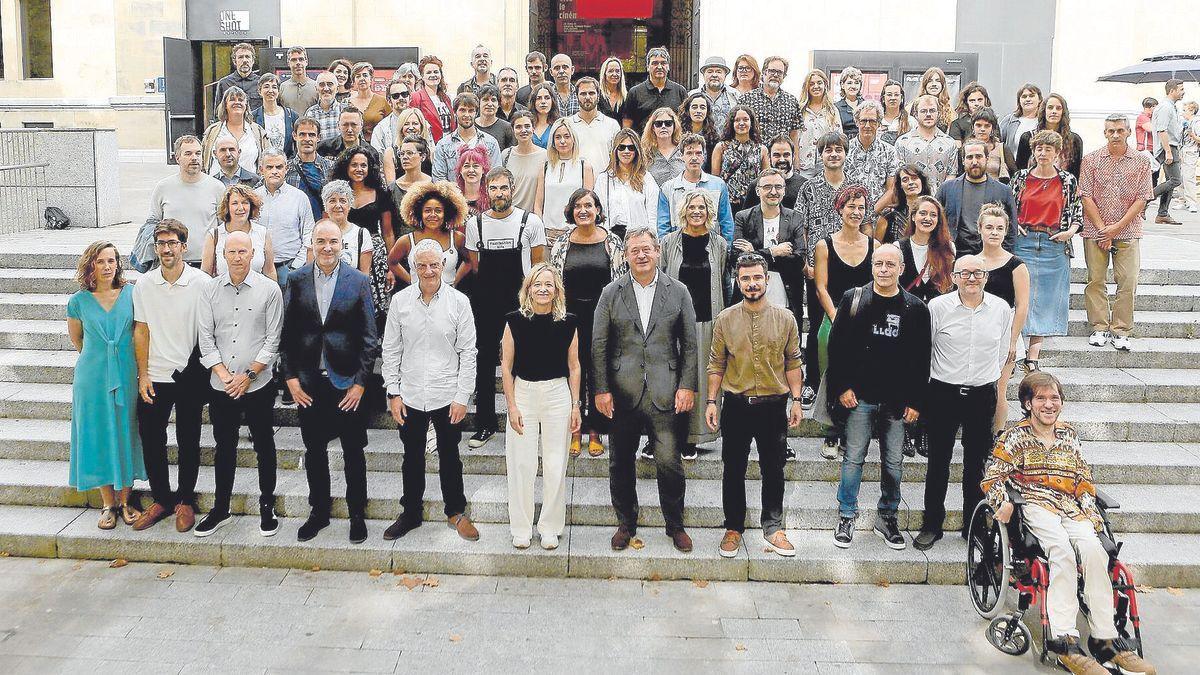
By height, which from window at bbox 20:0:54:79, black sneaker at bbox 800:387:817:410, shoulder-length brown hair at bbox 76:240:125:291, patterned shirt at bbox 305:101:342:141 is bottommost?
black sneaker at bbox 800:387:817:410

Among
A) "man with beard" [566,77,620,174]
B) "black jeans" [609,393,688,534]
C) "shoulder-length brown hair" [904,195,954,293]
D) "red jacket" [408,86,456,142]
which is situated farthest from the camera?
"red jacket" [408,86,456,142]

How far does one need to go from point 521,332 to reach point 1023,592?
3364 millimetres

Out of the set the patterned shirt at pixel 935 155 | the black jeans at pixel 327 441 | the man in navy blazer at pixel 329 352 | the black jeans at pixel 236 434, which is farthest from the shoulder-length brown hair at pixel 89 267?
the patterned shirt at pixel 935 155

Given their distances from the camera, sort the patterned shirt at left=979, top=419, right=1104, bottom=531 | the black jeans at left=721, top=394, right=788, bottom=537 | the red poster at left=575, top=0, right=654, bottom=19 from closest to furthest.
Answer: the patterned shirt at left=979, top=419, right=1104, bottom=531 → the black jeans at left=721, top=394, right=788, bottom=537 → the red poster at left=575, top=0, right=654, bottom=19

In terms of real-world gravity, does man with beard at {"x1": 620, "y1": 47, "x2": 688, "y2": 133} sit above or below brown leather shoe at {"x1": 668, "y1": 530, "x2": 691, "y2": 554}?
above

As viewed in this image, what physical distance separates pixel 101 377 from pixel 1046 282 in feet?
24.5

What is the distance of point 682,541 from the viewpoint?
670 cm

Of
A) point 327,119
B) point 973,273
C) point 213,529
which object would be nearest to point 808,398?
point 973,273

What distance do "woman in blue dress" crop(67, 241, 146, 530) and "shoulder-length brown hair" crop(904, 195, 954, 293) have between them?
578 cm

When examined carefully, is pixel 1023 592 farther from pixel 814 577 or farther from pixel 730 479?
pixel 730 479

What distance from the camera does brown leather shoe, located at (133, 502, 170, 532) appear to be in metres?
6.91

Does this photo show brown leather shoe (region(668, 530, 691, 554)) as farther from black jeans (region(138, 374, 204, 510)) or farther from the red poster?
the red poster

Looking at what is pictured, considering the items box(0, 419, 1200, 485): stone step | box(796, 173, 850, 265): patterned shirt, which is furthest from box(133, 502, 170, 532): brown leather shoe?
box(796, 173, 850, 265): patterned shirt

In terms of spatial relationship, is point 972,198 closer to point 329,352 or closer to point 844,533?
point 844,533
